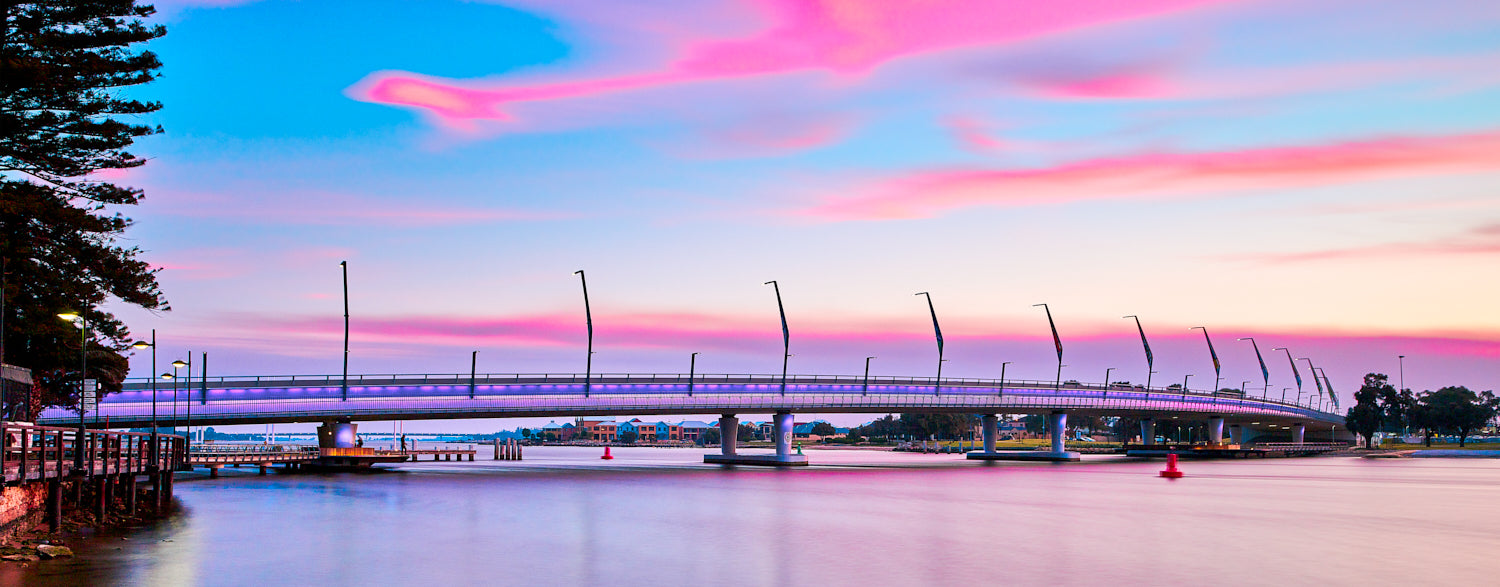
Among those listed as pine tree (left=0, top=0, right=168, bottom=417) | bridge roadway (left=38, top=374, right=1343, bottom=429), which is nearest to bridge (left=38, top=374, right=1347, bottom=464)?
bridge roadway (left=38, top=374, right=1343, bottom=429)

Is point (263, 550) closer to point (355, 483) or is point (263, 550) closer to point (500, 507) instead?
point (500, 507)

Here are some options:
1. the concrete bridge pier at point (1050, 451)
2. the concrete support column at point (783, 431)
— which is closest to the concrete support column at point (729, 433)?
the concrete support column at point (783, 431)

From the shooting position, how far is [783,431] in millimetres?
137250

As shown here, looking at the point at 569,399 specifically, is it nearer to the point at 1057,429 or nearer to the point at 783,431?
the point at 783,431

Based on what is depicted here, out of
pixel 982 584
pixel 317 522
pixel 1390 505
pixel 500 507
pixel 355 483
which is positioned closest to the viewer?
pixel 982 584

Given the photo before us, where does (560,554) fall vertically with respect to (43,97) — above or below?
below

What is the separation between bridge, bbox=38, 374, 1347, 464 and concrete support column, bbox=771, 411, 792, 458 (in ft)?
0.35

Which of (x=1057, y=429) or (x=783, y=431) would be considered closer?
(x=783, y=431)

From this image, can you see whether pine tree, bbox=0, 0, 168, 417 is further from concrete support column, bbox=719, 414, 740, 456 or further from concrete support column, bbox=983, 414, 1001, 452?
concrete support column, bbox=983, 414, 1001, 452

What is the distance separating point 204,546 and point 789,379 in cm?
Result: 9769

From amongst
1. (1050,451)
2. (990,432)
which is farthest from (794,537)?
(990,432)

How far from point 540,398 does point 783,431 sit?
30004 mm


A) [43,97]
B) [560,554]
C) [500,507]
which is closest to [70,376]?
[43,97]

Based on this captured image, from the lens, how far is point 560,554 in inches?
1628
